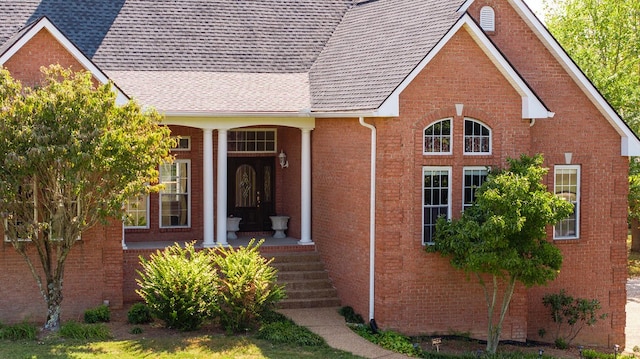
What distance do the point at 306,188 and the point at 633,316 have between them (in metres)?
11.0

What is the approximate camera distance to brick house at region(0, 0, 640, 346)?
63.8 ft

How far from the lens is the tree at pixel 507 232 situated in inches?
712

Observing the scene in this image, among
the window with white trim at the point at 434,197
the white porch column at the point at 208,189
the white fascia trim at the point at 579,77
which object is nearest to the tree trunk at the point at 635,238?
the white fascia trim at the point at 579,77

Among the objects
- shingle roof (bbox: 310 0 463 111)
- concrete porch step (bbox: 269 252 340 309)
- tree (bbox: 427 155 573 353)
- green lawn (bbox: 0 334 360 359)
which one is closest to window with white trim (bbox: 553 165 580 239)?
tree (bbox: 427 155 573 353)

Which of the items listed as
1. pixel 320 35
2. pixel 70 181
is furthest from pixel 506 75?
pixel 70 181

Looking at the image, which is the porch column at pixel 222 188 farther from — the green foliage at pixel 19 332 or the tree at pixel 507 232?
the green foliage at pixel 19 332

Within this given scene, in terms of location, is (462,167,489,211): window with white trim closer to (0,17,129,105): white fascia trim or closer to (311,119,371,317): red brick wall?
(311,119,371,317): red brick wall

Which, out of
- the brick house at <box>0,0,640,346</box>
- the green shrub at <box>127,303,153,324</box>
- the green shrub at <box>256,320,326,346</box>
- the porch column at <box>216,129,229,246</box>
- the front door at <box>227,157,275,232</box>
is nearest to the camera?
the green shrub at <box>256,320,326,346</box>

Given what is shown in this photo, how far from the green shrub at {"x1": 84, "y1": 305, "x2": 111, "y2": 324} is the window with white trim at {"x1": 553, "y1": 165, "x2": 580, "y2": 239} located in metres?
10.4

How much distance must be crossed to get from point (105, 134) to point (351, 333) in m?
6.31

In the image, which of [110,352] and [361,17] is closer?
[110,352]

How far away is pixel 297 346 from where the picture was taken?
58.4ft

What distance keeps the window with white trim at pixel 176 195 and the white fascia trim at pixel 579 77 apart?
353 inches

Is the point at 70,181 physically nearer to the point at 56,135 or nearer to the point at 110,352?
the point at 56,135
